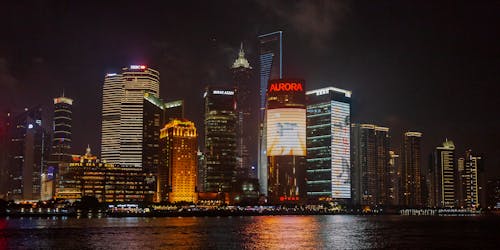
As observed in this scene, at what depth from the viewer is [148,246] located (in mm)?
86688

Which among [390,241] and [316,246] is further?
[390,241]

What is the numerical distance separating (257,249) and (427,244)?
28.3 m

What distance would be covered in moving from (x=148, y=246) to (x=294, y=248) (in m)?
20.4

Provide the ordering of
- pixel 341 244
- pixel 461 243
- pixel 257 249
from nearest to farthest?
1. pixel 257 249
2. pixel 341 244
3. pixel 461 243

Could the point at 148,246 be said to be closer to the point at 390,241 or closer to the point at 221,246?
the point at 221,246

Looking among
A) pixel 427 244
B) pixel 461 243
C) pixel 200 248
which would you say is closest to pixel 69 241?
pixel 200 248

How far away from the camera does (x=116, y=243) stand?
91.9m

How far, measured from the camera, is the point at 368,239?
10362 centimetres

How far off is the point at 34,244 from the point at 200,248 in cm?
2651

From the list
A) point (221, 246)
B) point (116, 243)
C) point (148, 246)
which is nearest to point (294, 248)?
point (221, 246)

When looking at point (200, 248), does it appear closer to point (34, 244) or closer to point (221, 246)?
point (221, 246)

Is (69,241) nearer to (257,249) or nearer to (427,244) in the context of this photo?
(257,249)

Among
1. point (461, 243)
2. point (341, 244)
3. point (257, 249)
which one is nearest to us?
point (257, 249)

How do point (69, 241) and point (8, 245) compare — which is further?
point (69, 241)
